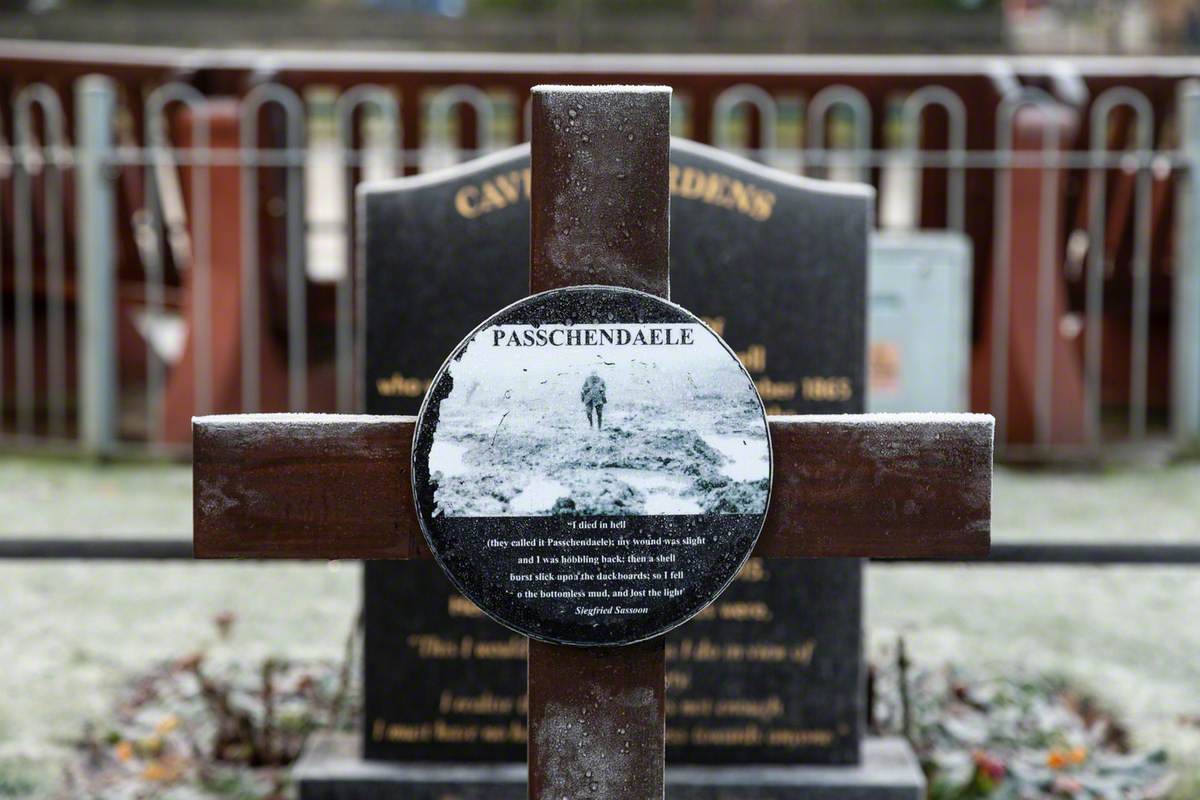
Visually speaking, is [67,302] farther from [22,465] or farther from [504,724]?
[504,724]

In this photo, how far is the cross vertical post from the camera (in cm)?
A: 179

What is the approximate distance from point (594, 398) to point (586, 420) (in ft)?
0.08

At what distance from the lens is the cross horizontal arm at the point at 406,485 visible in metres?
1.85

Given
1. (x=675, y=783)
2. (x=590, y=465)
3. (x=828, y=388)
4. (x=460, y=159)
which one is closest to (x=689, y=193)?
(x=828, y=388)

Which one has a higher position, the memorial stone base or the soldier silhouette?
the soldier silhouette

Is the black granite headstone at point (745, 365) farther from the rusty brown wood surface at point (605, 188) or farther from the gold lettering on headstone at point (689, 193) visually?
the rusty brown wood surface at point (605, 188)

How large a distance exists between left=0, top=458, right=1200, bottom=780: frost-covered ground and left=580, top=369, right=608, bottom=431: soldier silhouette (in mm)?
2262

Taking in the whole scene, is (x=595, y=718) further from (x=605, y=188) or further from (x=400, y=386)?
(x=400, y=386)

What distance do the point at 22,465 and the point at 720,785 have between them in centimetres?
465

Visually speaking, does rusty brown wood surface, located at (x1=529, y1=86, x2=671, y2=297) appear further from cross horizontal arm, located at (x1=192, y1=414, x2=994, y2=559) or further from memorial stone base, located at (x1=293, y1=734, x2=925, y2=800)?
memorial stone base, located at (x1=293, y1=734, x2=925, y2=800)

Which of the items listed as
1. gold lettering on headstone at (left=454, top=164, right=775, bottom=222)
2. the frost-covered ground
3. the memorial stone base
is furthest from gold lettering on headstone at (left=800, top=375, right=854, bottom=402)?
the frost-covered ground

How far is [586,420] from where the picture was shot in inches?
69.1

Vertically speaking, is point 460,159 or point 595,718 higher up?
point 460,159

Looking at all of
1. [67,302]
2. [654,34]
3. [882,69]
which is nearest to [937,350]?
[882,69]
